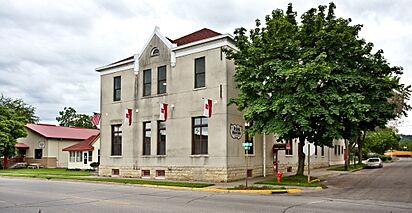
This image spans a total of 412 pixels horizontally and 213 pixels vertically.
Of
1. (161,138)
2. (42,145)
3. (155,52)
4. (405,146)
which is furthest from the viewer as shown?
(405,146)

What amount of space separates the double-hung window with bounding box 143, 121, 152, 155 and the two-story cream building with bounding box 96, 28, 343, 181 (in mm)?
71

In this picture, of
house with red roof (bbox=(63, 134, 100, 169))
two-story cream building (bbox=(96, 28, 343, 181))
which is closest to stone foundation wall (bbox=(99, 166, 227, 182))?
two-story cream building (bbox=(96, 28, 343, 181))

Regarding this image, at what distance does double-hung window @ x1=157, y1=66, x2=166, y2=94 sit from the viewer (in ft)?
89.4

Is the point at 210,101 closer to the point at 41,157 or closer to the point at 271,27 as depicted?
the point at 271,27

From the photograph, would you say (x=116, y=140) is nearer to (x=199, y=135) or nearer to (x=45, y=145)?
(x=199, y=135)

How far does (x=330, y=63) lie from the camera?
811 inches

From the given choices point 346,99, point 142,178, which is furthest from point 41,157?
point 346,99

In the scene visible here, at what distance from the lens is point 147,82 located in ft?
92.7

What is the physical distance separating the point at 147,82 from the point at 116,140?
17.7ft

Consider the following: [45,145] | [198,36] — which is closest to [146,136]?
[198,36]

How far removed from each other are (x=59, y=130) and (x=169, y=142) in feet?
111

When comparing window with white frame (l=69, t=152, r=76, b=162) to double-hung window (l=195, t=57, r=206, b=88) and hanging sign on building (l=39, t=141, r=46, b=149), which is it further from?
double-hung window (l=195, t=57, r=206, b=88)

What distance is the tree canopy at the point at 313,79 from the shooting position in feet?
64.3

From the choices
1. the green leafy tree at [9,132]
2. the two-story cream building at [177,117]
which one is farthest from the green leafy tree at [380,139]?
the green leafy tree at [9,132]
